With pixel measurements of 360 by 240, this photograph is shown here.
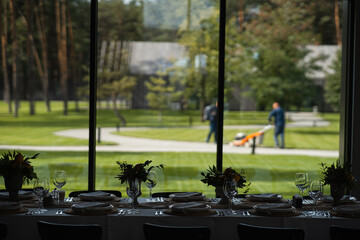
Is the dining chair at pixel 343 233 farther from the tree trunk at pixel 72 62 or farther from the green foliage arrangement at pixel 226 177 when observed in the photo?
the tree trunk at pixel 72 62

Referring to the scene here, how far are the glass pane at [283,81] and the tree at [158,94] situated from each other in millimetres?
1474

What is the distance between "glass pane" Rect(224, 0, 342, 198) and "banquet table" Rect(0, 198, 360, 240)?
4.62 metres

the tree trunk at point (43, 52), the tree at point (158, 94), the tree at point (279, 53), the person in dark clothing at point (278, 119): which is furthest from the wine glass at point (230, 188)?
the person in dark clothing at point (278, 119)

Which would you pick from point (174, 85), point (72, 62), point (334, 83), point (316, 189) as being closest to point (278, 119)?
point (334, 83)

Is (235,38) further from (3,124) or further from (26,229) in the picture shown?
(26,229)

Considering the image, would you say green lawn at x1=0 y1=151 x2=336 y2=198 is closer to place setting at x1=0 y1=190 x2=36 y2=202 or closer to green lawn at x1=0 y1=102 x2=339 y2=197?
green lawn at x1=0 y1=102 x2=339 y2=197

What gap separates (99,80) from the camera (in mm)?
6664

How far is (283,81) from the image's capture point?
8.95m

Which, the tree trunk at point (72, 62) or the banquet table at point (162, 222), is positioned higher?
the tree trunk at point (72, 62)

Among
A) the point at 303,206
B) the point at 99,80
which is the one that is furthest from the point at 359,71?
the point at 99,80

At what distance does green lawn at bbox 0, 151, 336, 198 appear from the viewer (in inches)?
327

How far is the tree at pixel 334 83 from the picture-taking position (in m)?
8.15

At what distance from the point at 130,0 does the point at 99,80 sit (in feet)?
3.65

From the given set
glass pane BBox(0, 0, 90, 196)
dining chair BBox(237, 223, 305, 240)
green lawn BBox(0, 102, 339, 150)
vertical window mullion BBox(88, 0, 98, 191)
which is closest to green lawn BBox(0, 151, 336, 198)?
green lawn BBox(0, 102, 339, 150)
